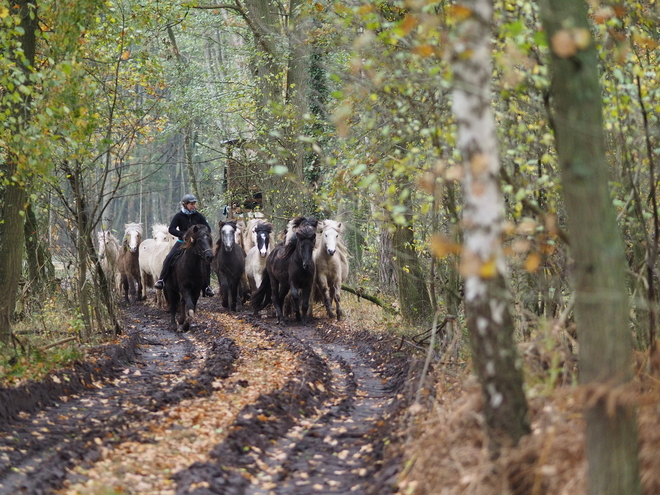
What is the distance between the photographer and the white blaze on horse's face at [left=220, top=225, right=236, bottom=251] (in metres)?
20.4

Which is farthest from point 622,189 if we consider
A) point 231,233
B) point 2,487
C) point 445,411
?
point 231,233

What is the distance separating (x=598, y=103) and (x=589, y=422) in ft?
6.05

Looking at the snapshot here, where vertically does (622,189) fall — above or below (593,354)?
above

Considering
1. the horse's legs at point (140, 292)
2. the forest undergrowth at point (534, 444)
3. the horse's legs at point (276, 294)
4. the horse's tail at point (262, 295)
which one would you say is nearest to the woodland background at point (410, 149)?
the forest undergrowth at point (534, 444)

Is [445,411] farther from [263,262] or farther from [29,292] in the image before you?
[263,262]

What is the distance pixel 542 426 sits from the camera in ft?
17.6

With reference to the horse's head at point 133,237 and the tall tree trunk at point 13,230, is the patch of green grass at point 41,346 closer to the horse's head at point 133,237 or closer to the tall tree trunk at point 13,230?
the tall tree trunk at point 13,230

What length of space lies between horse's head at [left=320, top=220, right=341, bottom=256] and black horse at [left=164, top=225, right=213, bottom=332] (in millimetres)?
2708

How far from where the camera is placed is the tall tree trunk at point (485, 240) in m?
4.51

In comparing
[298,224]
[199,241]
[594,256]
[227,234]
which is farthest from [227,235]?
[594,256]

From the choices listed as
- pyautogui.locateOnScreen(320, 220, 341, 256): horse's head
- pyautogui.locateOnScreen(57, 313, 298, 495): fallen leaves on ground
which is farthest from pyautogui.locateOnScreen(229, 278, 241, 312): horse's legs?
pyautogui.locateOnScreen(57, 313, 298, 495): fallen leaves on ground

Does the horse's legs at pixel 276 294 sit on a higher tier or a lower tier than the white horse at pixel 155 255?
lower

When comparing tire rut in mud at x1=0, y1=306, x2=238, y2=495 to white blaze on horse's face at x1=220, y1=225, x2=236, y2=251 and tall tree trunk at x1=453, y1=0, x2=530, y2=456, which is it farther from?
white blaze on horse's face at x1=220, y1=225, x2=236, y2=251

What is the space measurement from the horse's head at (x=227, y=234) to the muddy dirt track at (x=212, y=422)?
21.6 ft
